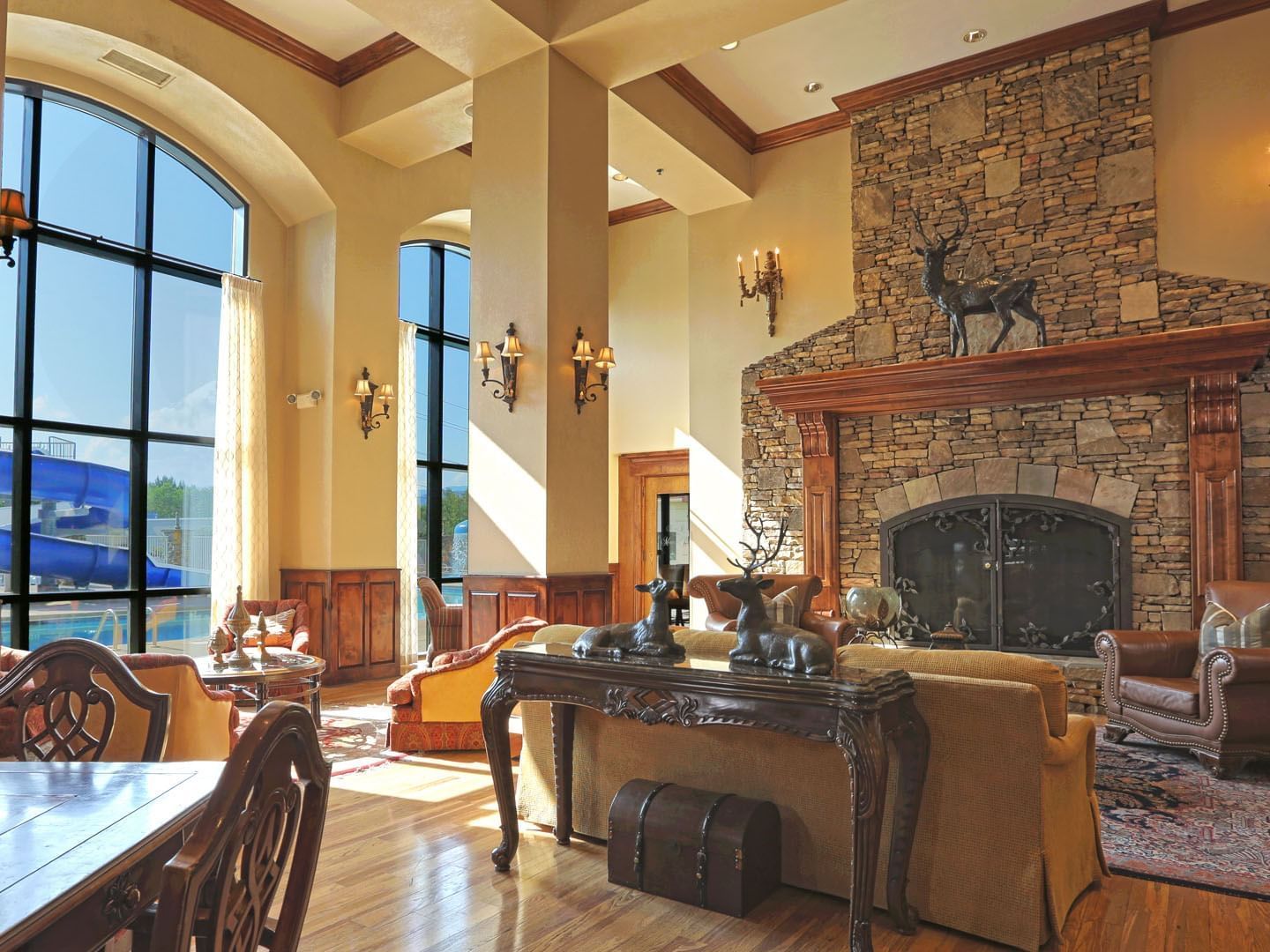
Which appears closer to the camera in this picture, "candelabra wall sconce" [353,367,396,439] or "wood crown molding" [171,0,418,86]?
"wood crown molding" [171,0,418,86]

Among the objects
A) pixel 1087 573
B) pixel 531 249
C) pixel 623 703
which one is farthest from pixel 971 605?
pixel 623 703

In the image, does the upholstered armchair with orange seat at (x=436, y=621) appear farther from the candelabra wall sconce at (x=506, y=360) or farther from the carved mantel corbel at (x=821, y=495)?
the carved mantel corbel at (x=821, y=495)

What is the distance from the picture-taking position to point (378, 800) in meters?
4.25

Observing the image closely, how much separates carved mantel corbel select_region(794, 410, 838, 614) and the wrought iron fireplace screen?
442mm

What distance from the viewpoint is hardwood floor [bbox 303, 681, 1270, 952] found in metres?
2.76

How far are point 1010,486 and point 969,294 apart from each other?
1549mm

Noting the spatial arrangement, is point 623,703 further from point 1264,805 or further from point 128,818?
point 1264,805

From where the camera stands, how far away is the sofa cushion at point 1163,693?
480 cm

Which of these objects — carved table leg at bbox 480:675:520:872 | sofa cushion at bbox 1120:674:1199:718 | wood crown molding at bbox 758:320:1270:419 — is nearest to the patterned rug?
sofa cushion at bbox 1120:674:1199:718

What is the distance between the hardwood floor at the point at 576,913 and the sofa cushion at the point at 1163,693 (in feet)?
6.41

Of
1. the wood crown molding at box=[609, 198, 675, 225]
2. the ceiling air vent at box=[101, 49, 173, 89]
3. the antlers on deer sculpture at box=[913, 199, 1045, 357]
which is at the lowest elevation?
the antlers on deer sculpture at box=[913, 199, 1045, 357]

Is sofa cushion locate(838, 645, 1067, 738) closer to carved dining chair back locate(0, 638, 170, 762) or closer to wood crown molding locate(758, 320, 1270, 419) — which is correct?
carved dining chair back locate(0, 638, 170, 762)

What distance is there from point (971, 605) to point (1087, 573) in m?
0.89

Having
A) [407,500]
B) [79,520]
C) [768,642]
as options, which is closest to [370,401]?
[407,500]
